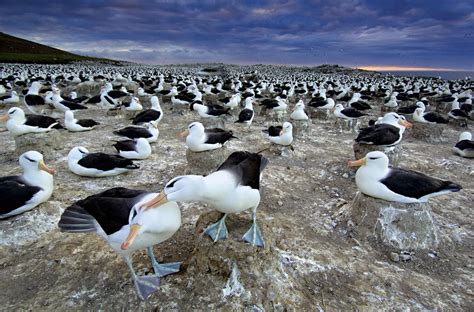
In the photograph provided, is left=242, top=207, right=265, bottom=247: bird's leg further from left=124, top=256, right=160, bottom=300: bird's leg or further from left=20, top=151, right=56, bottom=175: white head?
left=20, top=151, right=56, bottom=175: white head

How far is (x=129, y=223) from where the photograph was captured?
3826 millimetres

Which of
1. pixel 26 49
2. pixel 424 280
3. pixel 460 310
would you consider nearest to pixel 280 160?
pixel 424 280

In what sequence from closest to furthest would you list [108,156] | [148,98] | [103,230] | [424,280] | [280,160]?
[103,230], [424,280], [108,156], [280,160], [148,98]

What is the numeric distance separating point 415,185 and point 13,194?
6832mm

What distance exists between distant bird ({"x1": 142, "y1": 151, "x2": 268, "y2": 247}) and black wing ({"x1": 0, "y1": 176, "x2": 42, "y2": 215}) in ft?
10.5

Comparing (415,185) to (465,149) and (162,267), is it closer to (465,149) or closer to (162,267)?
(162,267)

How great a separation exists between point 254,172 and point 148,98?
1692 centimetres

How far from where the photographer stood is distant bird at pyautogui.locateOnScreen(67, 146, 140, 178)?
7891mm

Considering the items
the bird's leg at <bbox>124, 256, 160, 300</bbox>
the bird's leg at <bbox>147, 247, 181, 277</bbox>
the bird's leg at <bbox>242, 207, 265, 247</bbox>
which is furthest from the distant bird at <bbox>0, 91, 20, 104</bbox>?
the bird's leg at <bbox>242, 207, 265, 247</bbox>

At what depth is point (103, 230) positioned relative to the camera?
161 inches

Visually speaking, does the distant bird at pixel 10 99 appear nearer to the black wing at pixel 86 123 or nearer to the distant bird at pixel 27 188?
the black wing at pixel 86 123

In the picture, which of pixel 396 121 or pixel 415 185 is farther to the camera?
pixel 396 121

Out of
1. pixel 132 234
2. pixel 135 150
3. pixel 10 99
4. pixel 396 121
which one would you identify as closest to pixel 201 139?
pixel 135 150

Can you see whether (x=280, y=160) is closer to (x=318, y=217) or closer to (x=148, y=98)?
(x=318, y=217)
